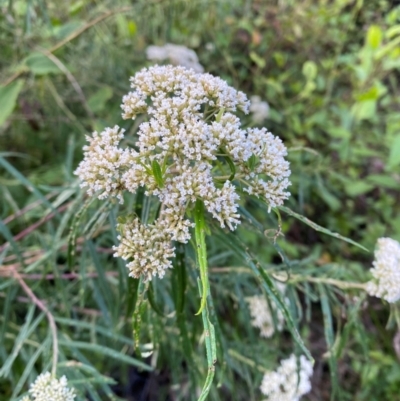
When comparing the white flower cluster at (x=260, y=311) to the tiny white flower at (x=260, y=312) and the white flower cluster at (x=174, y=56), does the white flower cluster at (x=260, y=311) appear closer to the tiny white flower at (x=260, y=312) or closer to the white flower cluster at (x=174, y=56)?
the tiny white flower at (x=260, y=312)

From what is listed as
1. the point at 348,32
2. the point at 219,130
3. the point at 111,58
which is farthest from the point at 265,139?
the point at 348,32

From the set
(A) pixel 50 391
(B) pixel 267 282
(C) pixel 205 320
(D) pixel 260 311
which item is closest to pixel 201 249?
(C) pixel 205 320

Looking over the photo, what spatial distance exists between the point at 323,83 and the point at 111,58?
121 cm

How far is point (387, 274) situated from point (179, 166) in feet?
2.08

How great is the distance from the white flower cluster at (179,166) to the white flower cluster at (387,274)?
48 cm

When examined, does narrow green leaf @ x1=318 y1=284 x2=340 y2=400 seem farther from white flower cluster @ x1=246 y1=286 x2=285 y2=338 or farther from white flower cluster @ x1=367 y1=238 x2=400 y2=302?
white flower cluster @ x1=246 y1=286 x2=285 y2=338

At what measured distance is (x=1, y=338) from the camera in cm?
120

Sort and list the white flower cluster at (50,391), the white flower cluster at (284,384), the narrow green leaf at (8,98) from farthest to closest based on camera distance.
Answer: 1. the narrow green leaf at (8,98)
2. the white flower cluster at (284,384)
3. the white flower cluster at (50,391)

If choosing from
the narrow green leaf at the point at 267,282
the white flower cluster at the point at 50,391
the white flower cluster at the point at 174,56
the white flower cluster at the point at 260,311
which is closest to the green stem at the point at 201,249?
the narrow green leaf at the point at 267,282

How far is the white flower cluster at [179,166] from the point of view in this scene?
0.66 m

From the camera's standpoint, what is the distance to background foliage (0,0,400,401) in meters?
1.20

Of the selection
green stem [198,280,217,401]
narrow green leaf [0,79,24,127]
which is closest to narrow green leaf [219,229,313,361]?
green stem [198,280,217,401]

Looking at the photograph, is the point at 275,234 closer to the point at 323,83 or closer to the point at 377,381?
the point at 377,381

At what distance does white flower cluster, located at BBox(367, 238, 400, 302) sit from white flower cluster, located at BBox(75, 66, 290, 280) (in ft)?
1.57
